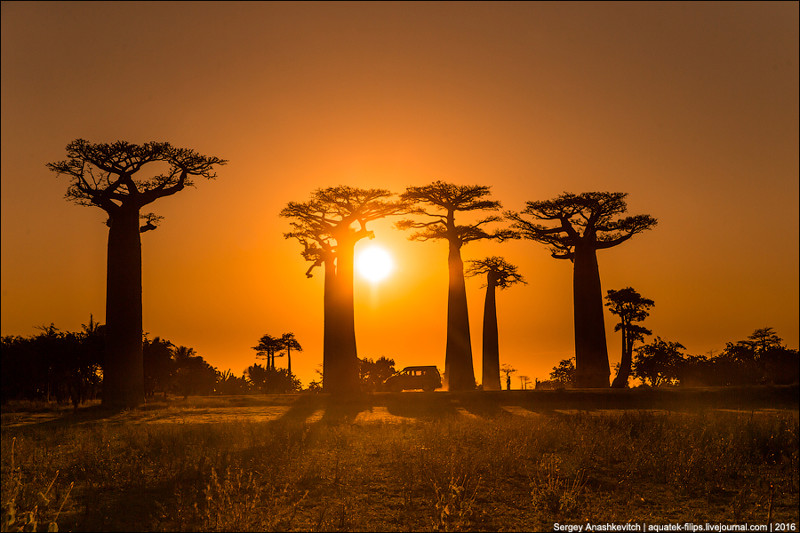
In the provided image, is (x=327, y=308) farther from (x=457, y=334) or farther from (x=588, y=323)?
(x=588, y=323)

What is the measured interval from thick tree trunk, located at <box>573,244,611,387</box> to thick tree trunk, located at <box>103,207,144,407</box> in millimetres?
20047

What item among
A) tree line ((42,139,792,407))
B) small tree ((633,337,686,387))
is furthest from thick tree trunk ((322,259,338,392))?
small tree ((633,337,686,387))

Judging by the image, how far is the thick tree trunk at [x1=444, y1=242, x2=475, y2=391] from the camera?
1487 inches

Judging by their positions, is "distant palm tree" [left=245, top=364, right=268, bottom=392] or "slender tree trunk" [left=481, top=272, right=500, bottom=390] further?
"distant palm tree" [left=245, top=364, right=268, bottom=392]

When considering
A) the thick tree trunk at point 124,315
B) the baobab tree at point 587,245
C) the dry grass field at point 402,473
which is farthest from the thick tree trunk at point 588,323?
the thick tree trunk at point 124,315

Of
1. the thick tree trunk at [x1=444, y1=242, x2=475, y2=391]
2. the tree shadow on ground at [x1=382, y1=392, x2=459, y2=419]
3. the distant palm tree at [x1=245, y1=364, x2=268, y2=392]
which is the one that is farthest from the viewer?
the distant palm tree at [x1=245, y1=364, x2=268, y2=392]

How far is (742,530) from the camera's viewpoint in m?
8.73

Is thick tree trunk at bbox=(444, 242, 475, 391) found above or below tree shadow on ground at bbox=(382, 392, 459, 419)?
above

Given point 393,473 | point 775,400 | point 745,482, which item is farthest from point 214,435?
point 775,400

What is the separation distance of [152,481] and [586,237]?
97.0 ft

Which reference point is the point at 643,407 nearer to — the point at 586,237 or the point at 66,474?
the point at 586,237

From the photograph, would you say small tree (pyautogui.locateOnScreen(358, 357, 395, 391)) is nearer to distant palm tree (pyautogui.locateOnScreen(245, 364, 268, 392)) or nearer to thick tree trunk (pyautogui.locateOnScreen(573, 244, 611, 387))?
distant palm tree (pyautogui.locateOnScreen(245, 364, 268, 392))

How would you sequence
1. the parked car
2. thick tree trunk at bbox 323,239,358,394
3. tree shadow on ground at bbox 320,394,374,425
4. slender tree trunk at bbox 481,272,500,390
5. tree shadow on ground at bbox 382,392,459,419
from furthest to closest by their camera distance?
1. slender tree trunk at bbox 481,272,500,390
2. the parked car
3. thick tree trunk at bbox 323,239,358,394
4. tree shadow on ground at bbox 382,392,459,419
5. tree shadow on ground at bbox 320,394,374,425

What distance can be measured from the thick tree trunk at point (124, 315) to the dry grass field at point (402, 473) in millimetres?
6690
